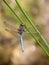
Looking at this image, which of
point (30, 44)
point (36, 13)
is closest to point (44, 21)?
point (36, 13)

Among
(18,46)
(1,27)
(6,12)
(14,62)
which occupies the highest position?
(6,12)

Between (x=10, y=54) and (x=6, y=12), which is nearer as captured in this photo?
(x=10, y=54)

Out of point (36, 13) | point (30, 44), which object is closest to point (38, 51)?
point (30, 44)

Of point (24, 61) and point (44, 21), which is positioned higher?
point (44, 21)

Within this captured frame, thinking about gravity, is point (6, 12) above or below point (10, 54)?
above

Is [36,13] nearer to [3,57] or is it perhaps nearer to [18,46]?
[18,46]

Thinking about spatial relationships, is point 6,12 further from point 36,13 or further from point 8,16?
point 36,13

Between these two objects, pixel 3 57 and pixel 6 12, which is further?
pixel 6 12

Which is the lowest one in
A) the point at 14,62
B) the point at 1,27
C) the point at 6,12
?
the point at 14,62
